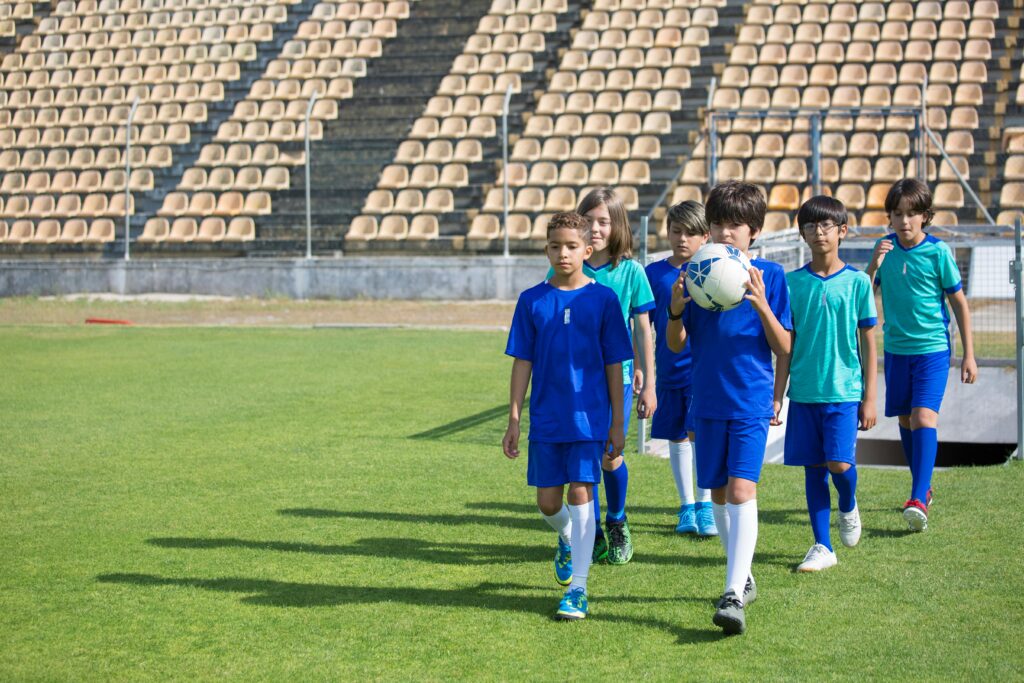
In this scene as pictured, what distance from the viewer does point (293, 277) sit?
21.9m

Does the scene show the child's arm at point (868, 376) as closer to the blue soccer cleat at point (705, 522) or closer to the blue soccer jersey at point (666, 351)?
the blue soccer jersey at point (666, 351)

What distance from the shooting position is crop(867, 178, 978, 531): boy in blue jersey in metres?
6.52

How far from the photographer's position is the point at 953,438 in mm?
11320

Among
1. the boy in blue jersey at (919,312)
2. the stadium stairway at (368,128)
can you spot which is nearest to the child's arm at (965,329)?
the boy in blue jersey at (919,312)

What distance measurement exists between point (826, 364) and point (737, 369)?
922 millimetres

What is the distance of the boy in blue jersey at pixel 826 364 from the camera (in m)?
5.64

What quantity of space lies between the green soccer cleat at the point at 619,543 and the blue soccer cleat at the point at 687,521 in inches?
24.1

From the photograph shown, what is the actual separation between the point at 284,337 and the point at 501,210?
6763mm

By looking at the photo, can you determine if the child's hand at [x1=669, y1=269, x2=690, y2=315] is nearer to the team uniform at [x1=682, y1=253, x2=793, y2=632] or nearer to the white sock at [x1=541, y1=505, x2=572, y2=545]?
the team uniform at [x1=682, y1=253, x2=793, y2=632]

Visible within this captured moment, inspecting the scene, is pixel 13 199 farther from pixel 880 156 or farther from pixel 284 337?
pixel 880 156

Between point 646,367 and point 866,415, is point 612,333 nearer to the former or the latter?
point 646,367

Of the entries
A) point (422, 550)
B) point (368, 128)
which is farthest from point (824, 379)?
point (368, 128)

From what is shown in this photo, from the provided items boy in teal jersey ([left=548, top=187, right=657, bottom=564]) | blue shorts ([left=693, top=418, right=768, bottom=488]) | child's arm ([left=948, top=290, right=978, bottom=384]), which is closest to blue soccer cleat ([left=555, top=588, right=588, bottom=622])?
blue shorts ([left=693, top=418, right=768, bottom=488])

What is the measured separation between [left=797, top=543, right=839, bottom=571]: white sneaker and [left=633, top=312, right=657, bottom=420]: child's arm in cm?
99
